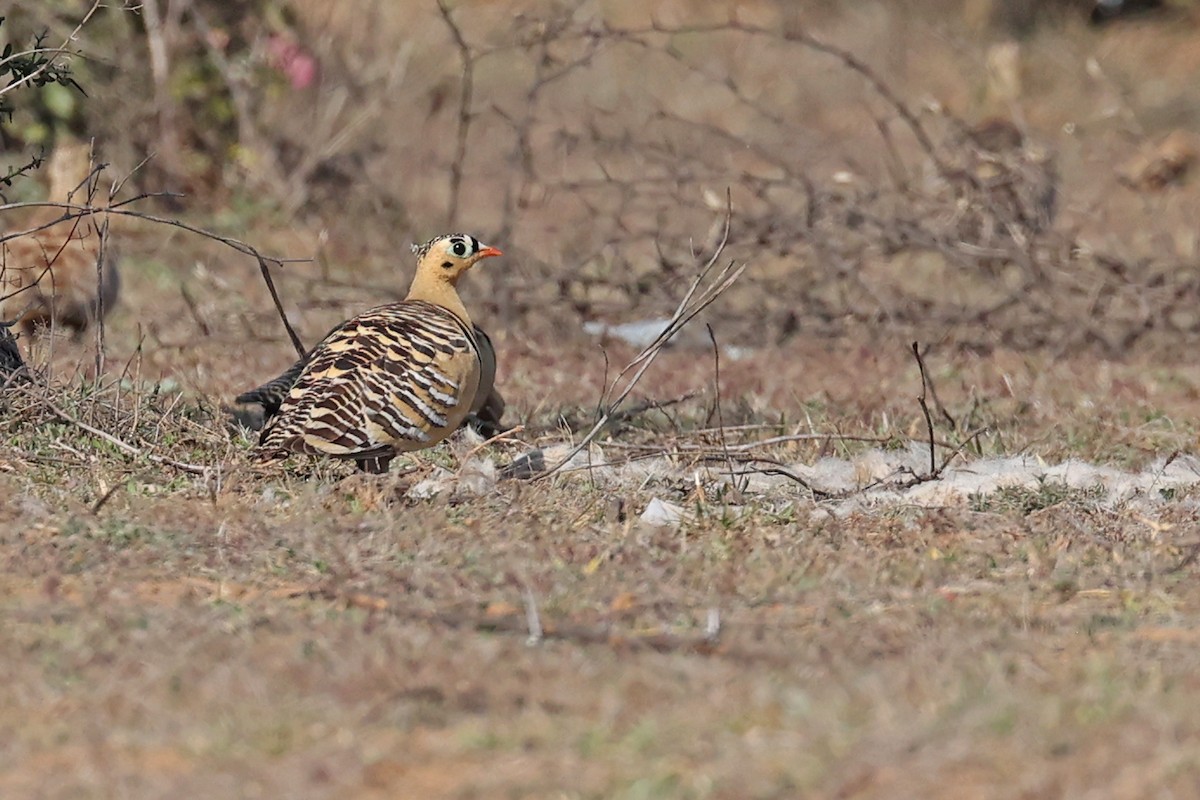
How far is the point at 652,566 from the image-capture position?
4867mm

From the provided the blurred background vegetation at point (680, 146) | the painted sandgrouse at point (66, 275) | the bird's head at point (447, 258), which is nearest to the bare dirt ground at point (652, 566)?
the blurred background vegetation at point (680, 146)

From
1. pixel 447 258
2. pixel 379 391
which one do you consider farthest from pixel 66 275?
pixel 379 391

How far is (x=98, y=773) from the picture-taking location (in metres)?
3.26

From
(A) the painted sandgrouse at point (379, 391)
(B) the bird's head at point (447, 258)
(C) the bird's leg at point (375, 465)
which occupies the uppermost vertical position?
(B) the bird's head at point (447, 258)

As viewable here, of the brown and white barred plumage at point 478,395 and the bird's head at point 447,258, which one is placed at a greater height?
the bird's head at point 447,258

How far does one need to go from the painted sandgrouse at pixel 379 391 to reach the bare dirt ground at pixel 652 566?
0.58ft

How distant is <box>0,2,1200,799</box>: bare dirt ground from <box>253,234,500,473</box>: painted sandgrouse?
0.58ft

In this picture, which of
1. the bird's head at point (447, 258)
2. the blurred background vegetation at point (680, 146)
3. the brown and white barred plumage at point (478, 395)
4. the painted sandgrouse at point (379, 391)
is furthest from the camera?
the blurred background vegetation at point (680, 146)

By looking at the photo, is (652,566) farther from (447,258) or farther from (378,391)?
(447,258)

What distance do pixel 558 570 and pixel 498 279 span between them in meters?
5.21

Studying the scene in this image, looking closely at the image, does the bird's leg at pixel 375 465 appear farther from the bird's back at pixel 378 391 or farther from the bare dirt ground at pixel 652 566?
the bird's back at pixel 378 391

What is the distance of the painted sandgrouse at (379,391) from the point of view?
219 inches

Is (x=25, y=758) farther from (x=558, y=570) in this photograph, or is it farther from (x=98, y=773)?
(x=558, y=570)

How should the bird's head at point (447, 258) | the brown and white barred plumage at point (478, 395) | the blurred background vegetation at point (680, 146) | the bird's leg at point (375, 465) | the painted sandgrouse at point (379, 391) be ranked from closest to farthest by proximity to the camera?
1. the painted sandgrouse at point (379, 391)
2. the bird's leg at point (375, 465)
3. the brown and white barred plumage at point (478, 395)
4. the bird's head at point (447, 258)
5. the blurred background vegetation at point (680, 146)
